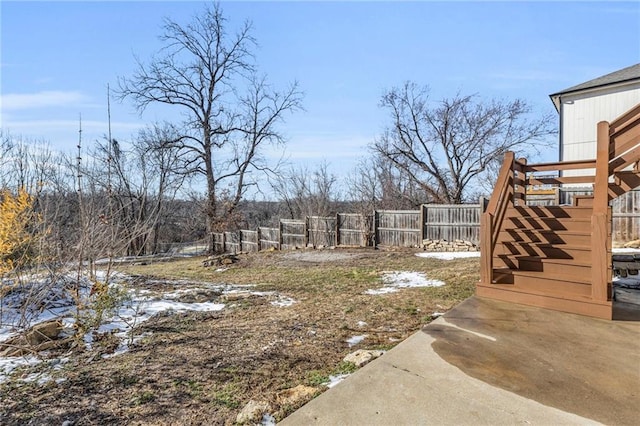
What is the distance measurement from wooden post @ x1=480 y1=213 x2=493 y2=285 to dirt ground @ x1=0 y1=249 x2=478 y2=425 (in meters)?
0.73

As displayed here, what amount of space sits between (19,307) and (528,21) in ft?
31.8

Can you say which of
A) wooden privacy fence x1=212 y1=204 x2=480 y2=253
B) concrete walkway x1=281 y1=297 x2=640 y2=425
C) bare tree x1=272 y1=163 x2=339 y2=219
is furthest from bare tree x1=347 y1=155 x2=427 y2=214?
concrete walkway x1=281 y1=297 x2=640 y2=425

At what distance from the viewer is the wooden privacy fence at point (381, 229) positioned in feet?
39.2

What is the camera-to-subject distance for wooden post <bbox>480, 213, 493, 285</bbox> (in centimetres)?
379

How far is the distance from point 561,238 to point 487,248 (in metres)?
1.12

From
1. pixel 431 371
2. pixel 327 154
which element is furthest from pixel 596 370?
pixel 327 154

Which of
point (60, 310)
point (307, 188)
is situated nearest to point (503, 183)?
point (60, 310)

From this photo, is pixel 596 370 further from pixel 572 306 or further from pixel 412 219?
pixel 412 219

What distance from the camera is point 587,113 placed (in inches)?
432

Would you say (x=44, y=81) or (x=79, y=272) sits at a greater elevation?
(x=44, y=81)

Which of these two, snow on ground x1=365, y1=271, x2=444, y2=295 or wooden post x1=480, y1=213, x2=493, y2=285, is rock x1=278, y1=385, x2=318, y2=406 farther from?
snow on ground x1=365, y1=271, x2=444, y2=295

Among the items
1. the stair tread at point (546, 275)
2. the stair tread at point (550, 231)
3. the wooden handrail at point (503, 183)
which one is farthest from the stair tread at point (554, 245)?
the wooden handrail at point (503, 183)

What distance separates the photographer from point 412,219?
12797 millimetres

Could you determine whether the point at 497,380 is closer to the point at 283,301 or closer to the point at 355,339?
the point at 355,339
